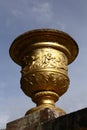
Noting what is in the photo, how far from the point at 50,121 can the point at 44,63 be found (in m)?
0.91

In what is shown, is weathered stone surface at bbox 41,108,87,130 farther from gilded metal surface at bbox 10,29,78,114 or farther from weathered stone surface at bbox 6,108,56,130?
gilded metal surface at bbox 10,29,78,114

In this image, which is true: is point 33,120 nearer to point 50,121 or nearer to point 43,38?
point 50,121

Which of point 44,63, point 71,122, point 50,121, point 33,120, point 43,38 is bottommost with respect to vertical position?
point 71,122

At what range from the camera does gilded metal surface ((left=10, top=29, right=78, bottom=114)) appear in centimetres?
461

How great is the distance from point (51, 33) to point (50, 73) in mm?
547

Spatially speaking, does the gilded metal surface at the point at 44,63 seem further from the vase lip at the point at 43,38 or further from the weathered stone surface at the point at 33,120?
the weathered stone surface at the point at 33,120

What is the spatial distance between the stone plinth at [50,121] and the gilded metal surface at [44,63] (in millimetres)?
189

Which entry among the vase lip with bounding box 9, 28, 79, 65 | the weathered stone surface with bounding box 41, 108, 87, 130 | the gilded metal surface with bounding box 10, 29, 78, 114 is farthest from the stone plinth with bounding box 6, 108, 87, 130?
the vase lip with bounding box 9, 28, 79, 65

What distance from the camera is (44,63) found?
4.68 metres

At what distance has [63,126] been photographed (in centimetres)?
377

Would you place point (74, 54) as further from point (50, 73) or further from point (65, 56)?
point (50, 73)

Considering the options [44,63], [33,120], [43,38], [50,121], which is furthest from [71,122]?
[43,38]

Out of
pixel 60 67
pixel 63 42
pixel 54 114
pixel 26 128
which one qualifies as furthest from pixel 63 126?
pixel 63 42

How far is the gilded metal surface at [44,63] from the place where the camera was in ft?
15.1
